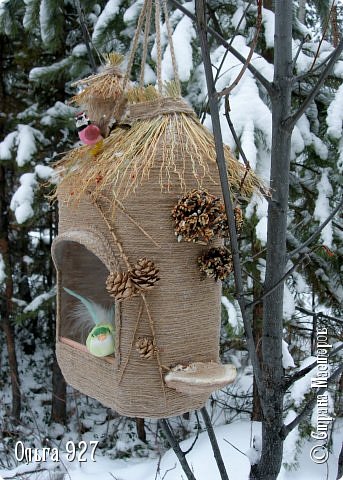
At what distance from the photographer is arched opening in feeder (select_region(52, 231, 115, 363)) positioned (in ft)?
3.59

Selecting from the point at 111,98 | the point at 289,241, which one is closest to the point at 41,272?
the point at 289,241

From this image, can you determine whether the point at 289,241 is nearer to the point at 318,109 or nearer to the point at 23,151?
the point at 318,109

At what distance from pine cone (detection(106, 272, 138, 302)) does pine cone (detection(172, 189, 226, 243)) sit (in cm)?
11

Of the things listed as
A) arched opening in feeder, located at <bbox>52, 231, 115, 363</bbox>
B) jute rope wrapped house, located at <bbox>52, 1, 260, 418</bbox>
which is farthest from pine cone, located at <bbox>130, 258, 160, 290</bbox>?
arched opening in feeder, located at <bbox>52, 231, 115, 363</bbox>

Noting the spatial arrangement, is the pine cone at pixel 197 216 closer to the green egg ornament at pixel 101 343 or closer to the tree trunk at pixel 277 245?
the tree trunk at pixel 277 245

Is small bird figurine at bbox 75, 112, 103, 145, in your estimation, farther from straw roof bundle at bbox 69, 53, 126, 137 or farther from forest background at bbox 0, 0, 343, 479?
forest background at bbox 0, 0, 343, 479

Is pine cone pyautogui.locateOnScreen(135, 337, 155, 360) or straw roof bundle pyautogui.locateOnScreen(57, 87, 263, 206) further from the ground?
straw roof bundle pyautogui.locateOnScreen(57, 87, 263, 206)

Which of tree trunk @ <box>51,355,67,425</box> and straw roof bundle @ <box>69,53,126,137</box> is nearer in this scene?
straw roof bundle @ <box>69,53,126,137</box>

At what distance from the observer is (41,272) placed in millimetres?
3760

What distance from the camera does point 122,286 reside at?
32.0 inches

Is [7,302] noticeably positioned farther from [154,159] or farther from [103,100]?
[154,159]

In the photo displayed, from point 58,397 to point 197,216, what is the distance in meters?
2.61

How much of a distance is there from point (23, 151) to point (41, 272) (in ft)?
4.64

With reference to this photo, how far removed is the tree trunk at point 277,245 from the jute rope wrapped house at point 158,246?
0.21 ft
